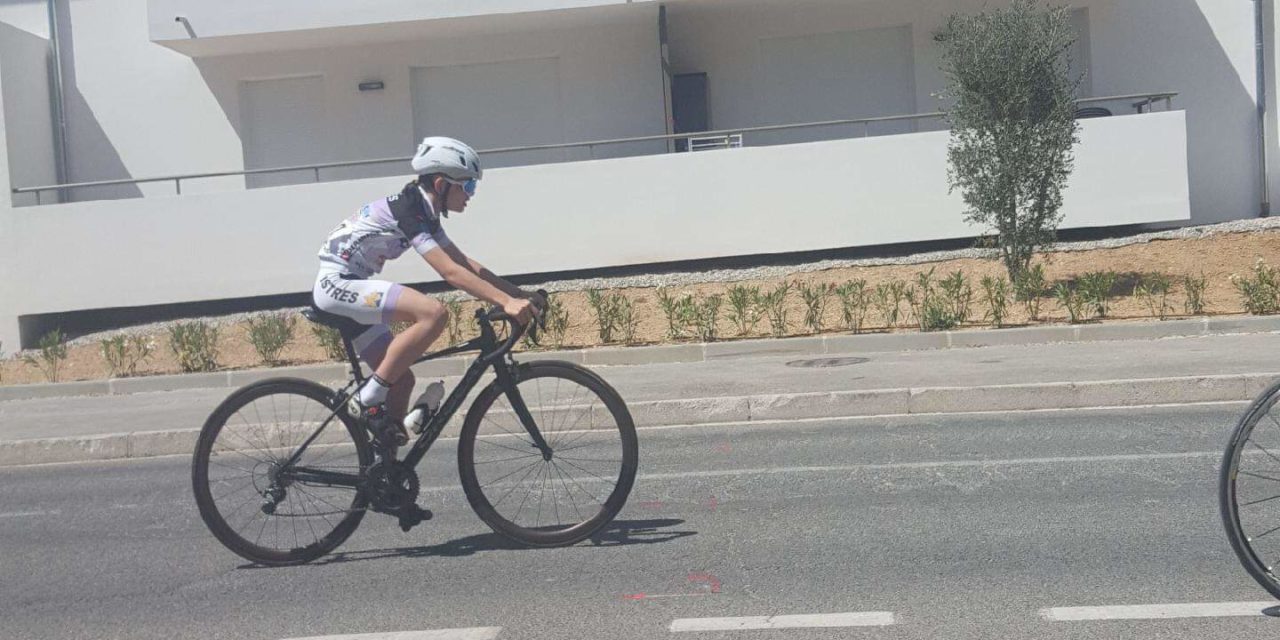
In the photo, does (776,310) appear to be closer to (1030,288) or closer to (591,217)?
(1030,288)

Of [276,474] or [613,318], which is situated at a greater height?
[613,318]

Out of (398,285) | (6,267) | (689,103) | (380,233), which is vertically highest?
(689,103)

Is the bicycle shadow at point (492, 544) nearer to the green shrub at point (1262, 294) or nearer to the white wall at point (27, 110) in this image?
the green shrub at point (1262, 294)

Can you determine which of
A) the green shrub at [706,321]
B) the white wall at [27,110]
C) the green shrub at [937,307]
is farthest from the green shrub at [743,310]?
the white wall at [27,110]

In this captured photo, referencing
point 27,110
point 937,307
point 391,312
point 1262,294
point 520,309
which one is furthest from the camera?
point 27,110

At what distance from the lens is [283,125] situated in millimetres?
23172

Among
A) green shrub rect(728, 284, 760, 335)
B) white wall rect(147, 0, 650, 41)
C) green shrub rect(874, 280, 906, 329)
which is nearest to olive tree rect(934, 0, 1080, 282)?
green shrub rect(874, 280, 906, 329)

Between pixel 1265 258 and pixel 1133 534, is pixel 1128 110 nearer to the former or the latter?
pixel 1265 258

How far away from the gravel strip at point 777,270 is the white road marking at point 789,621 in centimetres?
1421

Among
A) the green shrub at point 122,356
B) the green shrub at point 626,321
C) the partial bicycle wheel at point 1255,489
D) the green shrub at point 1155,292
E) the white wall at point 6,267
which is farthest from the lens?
the white wall at point 6,267

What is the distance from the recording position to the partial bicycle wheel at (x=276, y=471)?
6086 millimetres

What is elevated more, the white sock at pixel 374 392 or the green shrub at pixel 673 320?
the white sock at pixel 374 392

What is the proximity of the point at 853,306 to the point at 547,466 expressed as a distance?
9687 mm

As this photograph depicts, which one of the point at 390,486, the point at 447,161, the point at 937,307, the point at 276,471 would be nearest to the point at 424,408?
the point at 390,486
